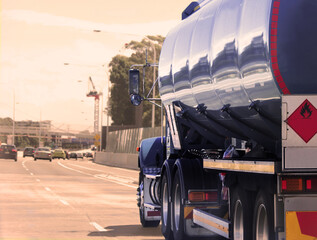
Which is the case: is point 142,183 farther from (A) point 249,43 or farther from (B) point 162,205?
(A) point 249,43

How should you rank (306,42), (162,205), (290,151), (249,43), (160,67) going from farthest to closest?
1. (160,67)
2. (162,205)
3. (249,43)
4. (306,42)
5. (290,151)

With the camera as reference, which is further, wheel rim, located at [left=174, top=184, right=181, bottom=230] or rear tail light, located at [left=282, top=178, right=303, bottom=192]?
wheel rim, located at [left=174, top=184, right=181, bottom=230]

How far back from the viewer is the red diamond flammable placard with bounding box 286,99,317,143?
830 cm

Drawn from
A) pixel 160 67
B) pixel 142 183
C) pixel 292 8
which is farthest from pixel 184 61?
pixel 292 8

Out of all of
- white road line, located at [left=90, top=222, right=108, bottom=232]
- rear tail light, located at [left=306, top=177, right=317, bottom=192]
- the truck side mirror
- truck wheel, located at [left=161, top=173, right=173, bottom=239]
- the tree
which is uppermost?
the tree

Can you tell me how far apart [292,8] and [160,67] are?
7295 millimetres

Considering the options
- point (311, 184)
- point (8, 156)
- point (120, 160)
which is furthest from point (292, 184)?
point (8, 156)

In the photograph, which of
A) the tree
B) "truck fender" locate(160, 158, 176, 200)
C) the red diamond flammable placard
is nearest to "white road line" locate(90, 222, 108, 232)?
"truck fender" locate(160, 158, 176, 200)

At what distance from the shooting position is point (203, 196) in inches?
500

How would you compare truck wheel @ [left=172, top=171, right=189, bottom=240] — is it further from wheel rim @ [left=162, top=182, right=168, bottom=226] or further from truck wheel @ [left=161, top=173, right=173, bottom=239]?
wheel rim @ [left=162, top=182, right=168, bottom=226]

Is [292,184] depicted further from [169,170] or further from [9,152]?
[9,152]

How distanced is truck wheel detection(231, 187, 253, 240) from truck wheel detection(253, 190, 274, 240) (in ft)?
0.71

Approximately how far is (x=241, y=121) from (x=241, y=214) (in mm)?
1668

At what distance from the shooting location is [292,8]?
8883mm
